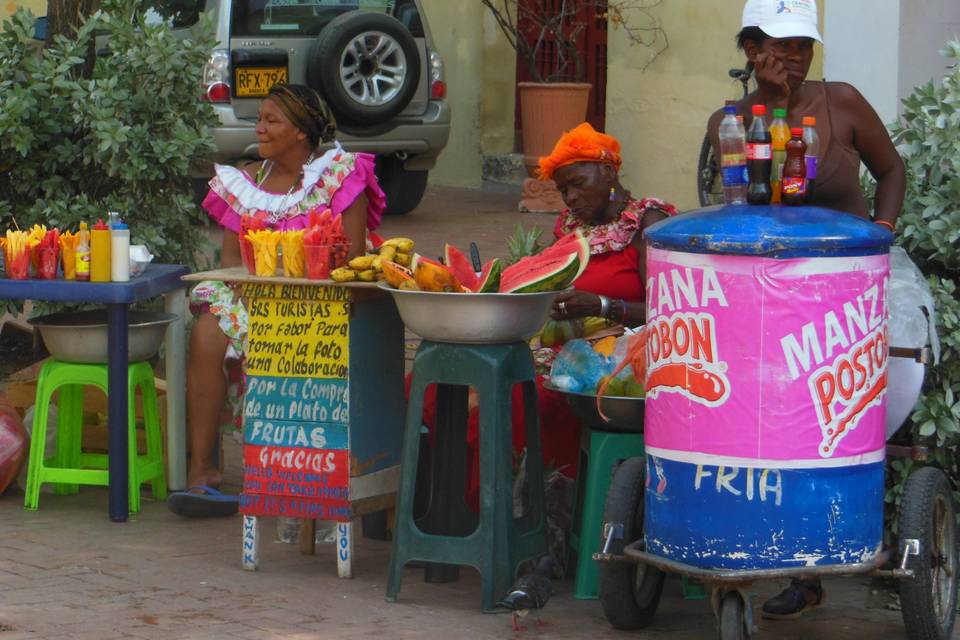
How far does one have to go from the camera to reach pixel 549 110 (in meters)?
13.1

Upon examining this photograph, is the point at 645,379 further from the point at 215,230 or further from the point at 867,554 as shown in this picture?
the point at 215,230

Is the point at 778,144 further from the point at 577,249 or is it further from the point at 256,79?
the point at 256,79

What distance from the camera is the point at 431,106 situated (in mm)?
12453

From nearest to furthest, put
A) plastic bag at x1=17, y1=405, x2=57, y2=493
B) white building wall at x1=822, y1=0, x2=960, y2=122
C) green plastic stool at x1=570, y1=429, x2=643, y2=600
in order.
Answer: green plastic stool at x1=570, y1=429, x2=643, y2=600, plastic bag at x1=17, y1=405, x2=57, y2=493, white building wall at x1=822, y1=0, x2=960, y2=122

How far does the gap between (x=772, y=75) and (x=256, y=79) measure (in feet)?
24.0

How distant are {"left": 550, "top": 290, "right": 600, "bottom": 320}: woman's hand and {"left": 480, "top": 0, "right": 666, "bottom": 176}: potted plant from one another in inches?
275

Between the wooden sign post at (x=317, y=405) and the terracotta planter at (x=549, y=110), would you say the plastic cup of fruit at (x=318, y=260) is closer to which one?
the wooden sign post at (x=317, y=405)

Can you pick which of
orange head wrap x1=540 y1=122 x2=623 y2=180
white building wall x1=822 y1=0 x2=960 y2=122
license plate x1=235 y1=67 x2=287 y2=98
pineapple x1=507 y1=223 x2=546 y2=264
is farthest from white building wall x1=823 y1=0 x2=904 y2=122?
license plate x1=235 y1=67 x2=287 y2=98

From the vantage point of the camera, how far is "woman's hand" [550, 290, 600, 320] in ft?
17.2

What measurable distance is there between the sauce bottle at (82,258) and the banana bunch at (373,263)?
1158 millimetres

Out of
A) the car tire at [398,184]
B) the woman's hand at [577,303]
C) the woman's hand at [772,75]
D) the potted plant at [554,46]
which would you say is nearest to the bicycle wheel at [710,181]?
the woman's hand at [577,303]

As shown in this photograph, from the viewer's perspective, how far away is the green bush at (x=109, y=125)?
22.1ft

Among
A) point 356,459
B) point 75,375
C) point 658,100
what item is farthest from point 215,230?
point 356,459

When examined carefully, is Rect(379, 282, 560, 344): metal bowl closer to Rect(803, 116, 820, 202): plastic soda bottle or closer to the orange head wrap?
the orange head wrap
